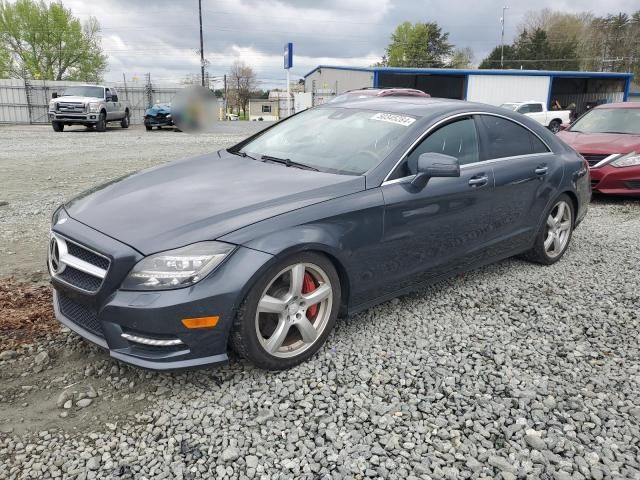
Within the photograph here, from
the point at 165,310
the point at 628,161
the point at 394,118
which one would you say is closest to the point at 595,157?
the point at 628,161

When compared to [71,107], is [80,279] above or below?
below

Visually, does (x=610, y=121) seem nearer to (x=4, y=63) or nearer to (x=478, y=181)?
(x=478, y=181)

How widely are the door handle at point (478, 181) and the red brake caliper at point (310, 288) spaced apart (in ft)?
5.06

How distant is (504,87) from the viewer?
125 feet

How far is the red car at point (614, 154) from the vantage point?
776cm

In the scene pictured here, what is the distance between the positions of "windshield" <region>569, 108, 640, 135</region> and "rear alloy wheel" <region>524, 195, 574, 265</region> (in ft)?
14.5

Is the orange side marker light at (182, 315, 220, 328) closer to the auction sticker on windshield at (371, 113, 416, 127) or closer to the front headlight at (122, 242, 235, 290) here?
the front headlight at (122, 242, 235, 290)

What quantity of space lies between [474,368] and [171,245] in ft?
6.04

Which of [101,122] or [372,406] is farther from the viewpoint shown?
[101,122]

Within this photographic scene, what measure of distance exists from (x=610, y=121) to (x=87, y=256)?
8855 mm

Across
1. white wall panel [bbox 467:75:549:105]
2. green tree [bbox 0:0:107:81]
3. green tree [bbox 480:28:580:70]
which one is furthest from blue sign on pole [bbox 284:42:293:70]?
green tree [bbox 480:28:580:70]

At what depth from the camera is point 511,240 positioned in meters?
4.47

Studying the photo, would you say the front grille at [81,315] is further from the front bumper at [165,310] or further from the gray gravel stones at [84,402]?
the gray gravel stones at [84,402]

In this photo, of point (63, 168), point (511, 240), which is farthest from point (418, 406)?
point (63, 168)
